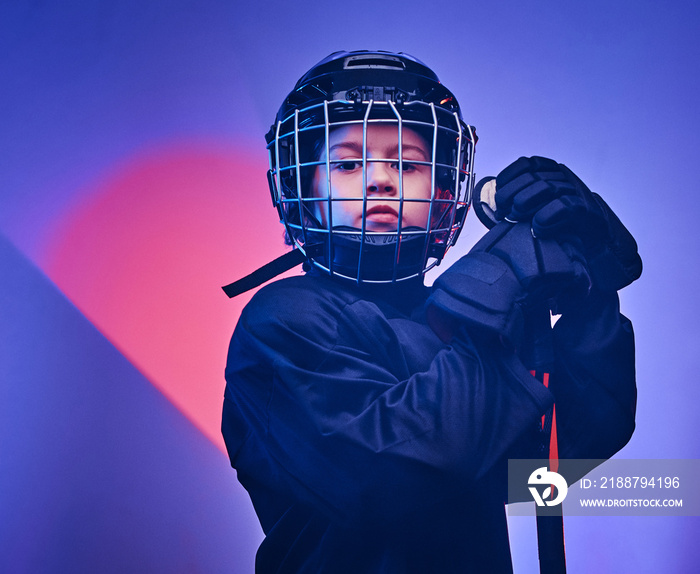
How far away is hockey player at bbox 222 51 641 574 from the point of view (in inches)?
31.9

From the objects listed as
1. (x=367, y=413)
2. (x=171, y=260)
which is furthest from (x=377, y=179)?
(x=171, y=260)

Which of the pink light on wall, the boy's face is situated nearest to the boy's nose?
the boy's face

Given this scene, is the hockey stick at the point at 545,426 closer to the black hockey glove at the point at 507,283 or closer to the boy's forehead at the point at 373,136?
the black hockey glove at the point at 507,283

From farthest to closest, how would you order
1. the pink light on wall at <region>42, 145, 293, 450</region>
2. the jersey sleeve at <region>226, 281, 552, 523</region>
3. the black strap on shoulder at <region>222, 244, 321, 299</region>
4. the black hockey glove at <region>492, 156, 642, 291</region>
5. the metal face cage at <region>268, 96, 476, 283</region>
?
the pink light on wall at <region>42, 145, 293, 450</region> → the black strap on shoulder at <region>222, 244, 321, 299</region> → the metal face cage at <region>268, 96, 476, 283</region> → the black hockey glove at <region>492, 156, 642, 291</region> → the jersey sleeve at <region>226, 281, 552, 523</region>

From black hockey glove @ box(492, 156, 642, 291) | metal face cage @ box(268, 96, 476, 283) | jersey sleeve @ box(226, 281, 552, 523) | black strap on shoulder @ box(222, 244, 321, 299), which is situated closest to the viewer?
jersey sleeve @ box(226, 281, 552, 523)

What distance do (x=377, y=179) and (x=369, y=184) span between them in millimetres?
19

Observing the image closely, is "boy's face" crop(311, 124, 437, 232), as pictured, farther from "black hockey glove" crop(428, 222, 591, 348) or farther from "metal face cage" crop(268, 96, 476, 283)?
"black hockey glove" crop(428, 222, 591, 348)

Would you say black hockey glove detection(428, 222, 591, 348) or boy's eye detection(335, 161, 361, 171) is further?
boy's eye detection(335, 161, 361, 171)

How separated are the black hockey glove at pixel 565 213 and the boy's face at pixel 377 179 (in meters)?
0.15

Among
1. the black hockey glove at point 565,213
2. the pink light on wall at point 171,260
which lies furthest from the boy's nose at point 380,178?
the pink light on wall at point 171,260

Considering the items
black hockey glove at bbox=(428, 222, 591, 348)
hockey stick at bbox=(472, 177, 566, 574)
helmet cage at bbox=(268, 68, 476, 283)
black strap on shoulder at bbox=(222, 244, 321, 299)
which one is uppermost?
helmet cage at bbox=(268, 68, 476, 283)

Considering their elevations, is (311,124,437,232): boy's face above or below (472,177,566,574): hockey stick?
above

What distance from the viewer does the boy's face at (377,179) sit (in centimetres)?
102

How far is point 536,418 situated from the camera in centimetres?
84
